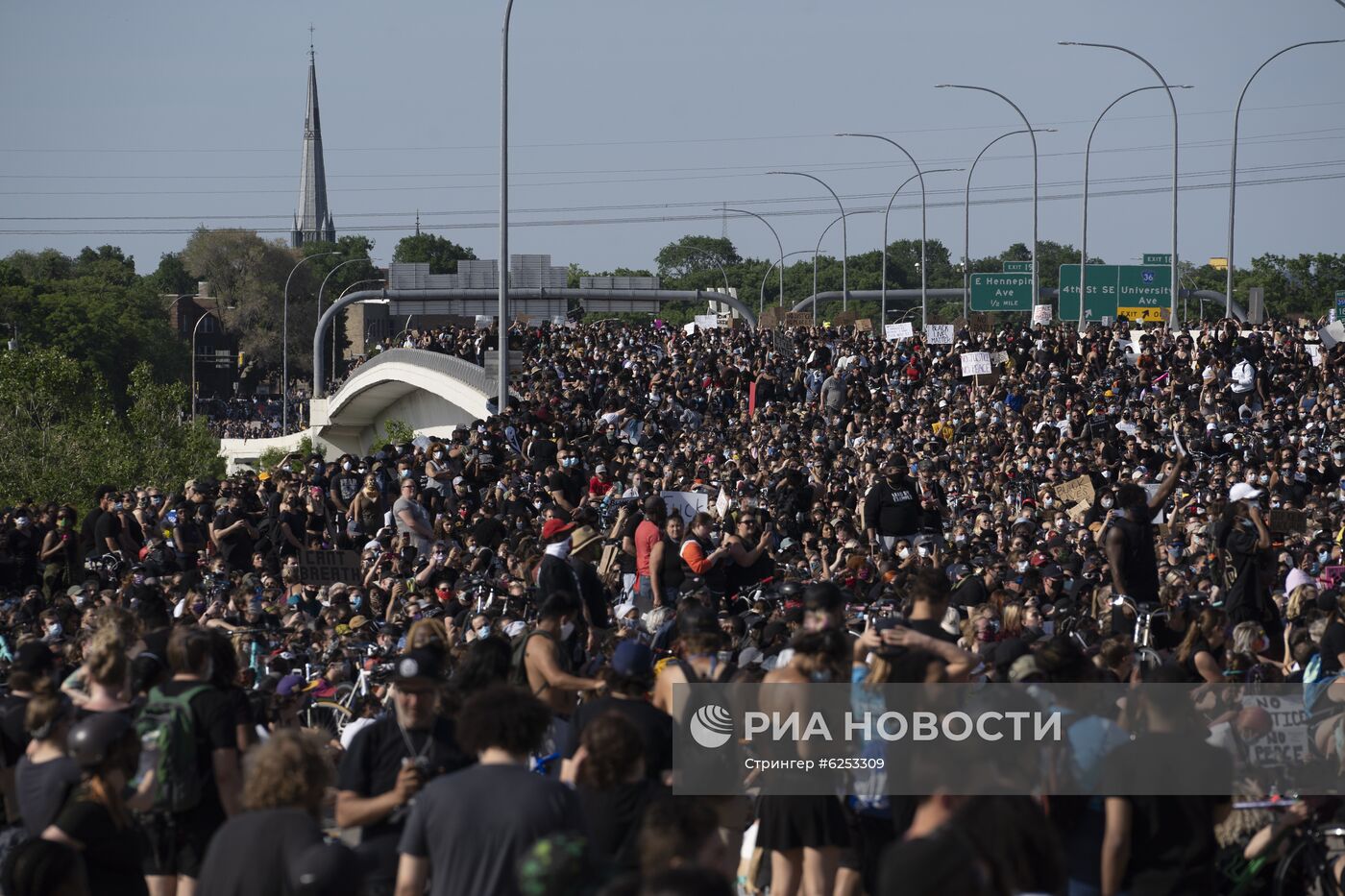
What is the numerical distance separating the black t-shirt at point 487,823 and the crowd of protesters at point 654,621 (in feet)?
0.04

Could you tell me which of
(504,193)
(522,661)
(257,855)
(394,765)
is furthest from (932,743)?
(504,193)

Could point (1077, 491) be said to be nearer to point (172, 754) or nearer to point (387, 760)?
point (387, 760)

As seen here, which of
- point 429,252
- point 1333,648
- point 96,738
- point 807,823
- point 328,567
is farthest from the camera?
point 429,252

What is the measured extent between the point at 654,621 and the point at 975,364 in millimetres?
19777

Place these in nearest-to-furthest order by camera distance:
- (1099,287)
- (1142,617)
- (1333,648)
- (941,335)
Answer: (1333,648)
(1142,617)
(941,335)
(1099,287)

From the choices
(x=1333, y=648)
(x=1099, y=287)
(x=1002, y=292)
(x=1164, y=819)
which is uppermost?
(x=1099, y=287)

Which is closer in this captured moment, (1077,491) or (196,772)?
(196,772)

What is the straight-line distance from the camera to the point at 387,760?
6371 millimetres

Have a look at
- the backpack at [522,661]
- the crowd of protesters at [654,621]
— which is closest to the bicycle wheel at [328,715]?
the crowd of protesters at [654,621]

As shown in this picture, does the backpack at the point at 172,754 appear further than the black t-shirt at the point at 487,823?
Yes

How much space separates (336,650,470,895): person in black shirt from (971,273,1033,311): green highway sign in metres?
51.1

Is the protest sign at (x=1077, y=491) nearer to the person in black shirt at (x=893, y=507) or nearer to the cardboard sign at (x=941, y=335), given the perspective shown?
the person in black shirt at (x=893, y=507)

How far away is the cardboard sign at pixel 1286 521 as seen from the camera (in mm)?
17344

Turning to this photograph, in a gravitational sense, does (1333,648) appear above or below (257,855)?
below
